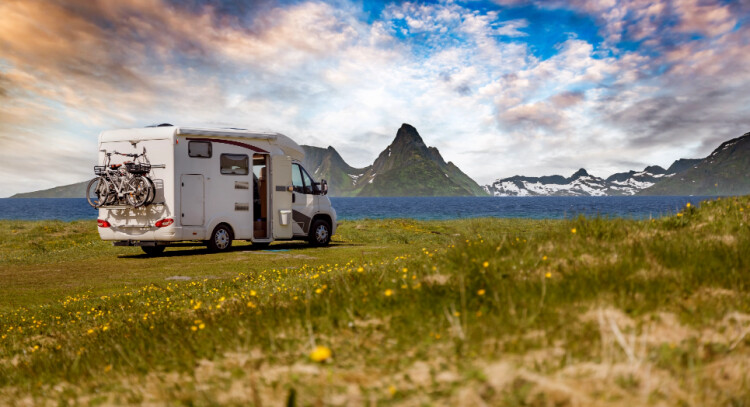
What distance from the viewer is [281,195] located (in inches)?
696

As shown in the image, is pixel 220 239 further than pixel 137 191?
Yes

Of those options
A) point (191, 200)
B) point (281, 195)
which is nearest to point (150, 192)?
point (191, 200)

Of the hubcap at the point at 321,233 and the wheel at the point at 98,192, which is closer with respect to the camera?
the wheel at the point at 98,192

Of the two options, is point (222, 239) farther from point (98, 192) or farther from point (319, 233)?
point (98, 192)

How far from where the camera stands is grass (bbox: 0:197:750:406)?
280 cm

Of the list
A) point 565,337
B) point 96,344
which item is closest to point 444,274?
point 565,337

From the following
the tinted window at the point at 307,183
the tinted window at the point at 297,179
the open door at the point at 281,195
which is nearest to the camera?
the open door at the point at 281,195

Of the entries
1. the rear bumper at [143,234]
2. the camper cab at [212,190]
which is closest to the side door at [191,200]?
the camper cab at [212,190]

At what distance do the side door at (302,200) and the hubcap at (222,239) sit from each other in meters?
2.61

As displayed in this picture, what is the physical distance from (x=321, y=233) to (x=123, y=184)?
7327mm

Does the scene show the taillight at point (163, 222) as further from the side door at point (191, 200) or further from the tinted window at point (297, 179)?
the tinted window at point (297, 179)

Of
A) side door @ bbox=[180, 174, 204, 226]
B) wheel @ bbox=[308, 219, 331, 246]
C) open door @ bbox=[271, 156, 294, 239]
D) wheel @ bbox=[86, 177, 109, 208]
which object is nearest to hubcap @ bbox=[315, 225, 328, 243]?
wheel @ bbox=[308, 219, 331, 246]

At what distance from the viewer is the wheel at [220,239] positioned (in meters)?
16.5

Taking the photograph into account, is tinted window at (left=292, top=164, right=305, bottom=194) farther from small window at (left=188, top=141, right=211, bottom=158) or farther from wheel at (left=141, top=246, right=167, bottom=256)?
wheel at (left=141, top=246, right=167, bottom=256)
